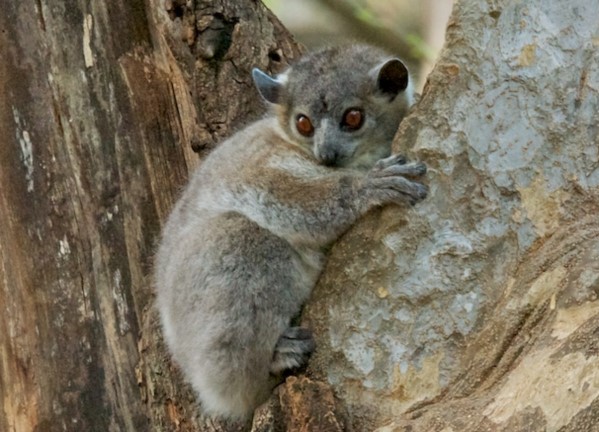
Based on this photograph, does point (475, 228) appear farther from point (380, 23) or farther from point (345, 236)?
point (380, 23)

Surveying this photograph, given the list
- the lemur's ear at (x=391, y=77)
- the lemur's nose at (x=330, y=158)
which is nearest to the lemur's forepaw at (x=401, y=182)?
the lemur's nose at (x=330, y=158)

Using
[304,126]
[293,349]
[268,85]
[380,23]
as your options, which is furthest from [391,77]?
[380,23]

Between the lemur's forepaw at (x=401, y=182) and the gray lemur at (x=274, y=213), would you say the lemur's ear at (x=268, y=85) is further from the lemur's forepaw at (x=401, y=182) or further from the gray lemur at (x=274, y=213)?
the lemur's forepaw at (x=401, y=182)

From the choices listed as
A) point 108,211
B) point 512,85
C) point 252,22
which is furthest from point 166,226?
point 512,85

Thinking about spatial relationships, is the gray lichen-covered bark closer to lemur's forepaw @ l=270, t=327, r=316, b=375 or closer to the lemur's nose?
lemur's forepaw @ l=270, t=327, r=316, b=375

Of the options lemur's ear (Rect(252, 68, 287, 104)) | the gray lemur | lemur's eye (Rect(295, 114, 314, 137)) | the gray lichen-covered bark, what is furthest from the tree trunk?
lemur's eye (Rect(295, 114, 314, 137))

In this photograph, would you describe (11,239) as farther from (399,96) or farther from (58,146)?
(399,96)
